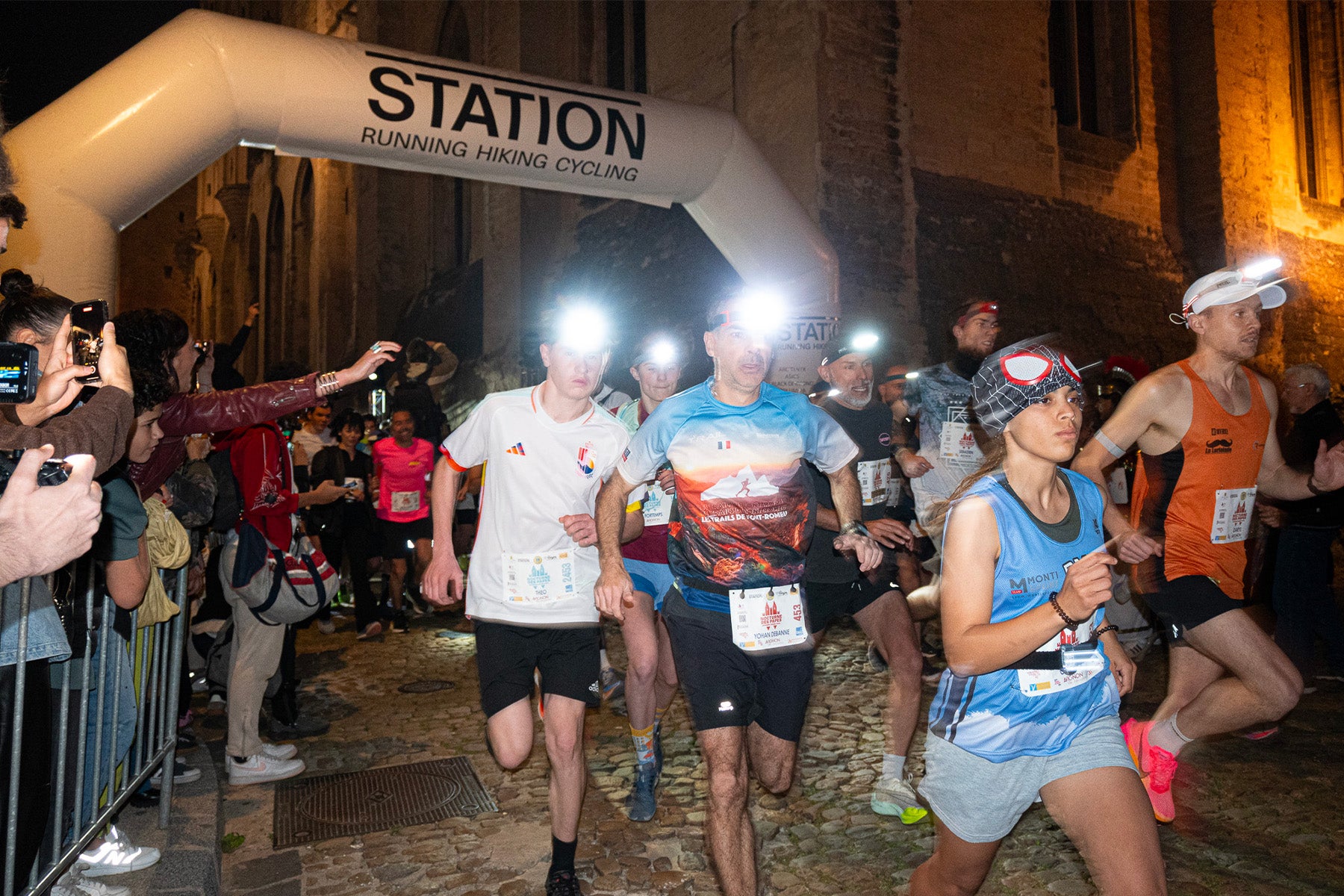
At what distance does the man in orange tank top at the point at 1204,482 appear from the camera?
3590 millimetres

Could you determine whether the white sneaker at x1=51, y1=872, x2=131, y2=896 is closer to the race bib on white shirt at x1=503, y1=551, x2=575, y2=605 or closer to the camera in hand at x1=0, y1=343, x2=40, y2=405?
the race bib on white shirt at x1=503, y1=551, x2=575, y2=605

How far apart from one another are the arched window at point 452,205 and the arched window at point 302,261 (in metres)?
7.78

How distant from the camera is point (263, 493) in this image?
495cm

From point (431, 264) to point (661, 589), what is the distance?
1845 centimetres

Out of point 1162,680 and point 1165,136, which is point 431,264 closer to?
point 1165,136

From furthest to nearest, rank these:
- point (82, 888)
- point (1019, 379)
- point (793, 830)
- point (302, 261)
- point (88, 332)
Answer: point (302, 261)
point (793, 830)
point (82, 888)
point (88, 332)
point (1019, 379)

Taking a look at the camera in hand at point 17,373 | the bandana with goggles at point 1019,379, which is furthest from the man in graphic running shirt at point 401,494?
the bandana with goggles at point 1019,379

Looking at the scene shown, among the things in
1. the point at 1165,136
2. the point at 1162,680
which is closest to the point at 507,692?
the point at 1162,680

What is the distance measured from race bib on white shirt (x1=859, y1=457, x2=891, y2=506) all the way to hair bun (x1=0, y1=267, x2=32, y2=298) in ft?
12.4

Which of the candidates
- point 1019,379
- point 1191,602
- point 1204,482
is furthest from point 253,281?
point 1019,379

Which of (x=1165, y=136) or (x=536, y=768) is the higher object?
(x=1165, y=136)

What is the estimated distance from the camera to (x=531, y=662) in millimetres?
3604

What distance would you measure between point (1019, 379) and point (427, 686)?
17.3 ft

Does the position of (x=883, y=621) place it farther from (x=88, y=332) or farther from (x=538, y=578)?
(x=88, y=332)
